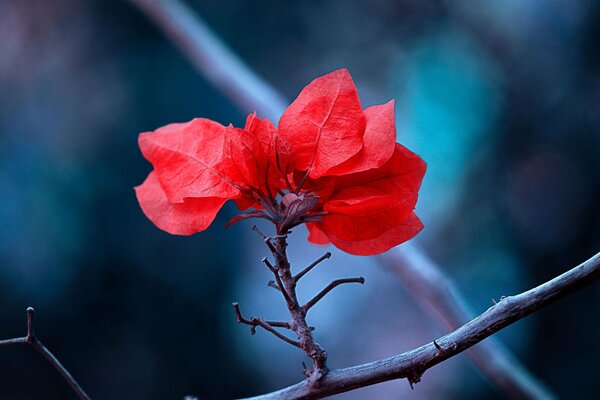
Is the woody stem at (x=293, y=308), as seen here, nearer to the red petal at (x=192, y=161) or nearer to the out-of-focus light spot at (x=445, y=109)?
the red petal at (x=192, y=161)

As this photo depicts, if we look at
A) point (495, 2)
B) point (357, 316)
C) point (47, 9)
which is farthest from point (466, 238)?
point (47, 9)

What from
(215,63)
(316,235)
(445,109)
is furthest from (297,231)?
(316,235)

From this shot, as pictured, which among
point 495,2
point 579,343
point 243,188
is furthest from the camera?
point 495,2

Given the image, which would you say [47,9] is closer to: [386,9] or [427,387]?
[386,9]

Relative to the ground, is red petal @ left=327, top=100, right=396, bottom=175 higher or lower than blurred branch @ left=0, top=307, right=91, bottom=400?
higher

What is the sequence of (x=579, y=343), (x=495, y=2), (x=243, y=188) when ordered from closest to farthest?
(x=243, y=188) → (x=579, y=343) → (x=495, y=2)

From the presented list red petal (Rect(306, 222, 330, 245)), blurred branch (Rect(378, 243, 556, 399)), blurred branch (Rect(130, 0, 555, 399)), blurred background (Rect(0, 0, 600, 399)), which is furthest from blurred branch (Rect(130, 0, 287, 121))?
red petal (Rect(306, 222, 330, 245))

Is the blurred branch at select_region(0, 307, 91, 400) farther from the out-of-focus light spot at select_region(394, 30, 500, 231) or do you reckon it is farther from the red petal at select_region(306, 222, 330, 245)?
→ the out-of-focus light spot at select_region(394, 30, 500, 231)
